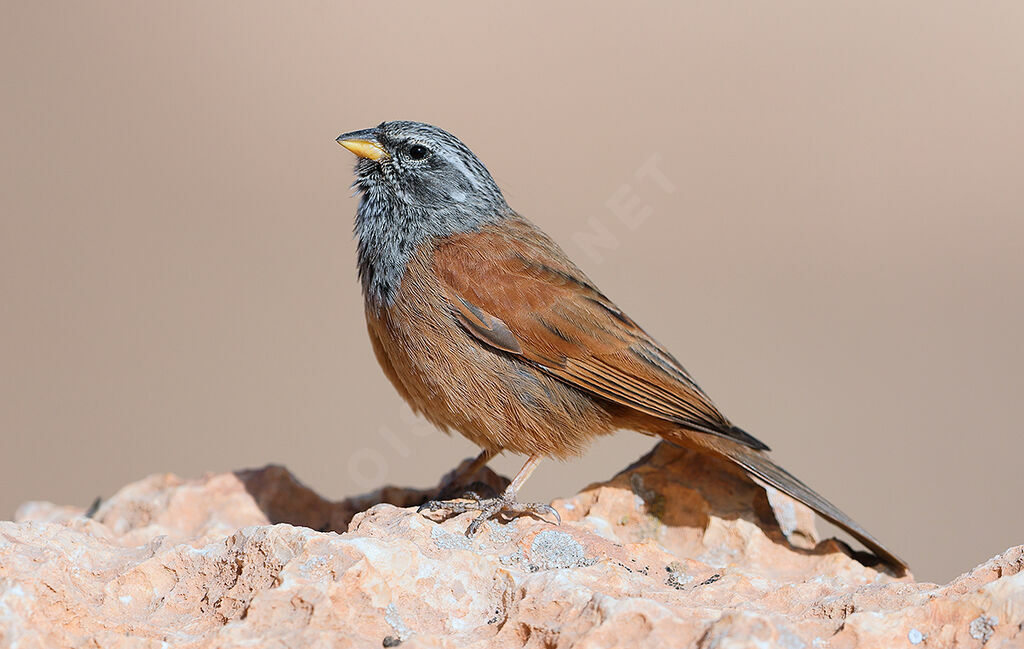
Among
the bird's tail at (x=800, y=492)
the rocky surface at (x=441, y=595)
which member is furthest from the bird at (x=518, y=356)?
the rocky surface at (x=441, y=595)

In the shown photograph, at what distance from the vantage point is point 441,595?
10.3ft

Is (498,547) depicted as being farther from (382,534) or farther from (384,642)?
(384,642)

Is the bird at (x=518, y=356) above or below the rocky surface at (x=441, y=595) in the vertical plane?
above

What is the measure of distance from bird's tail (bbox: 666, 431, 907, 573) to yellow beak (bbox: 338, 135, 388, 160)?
2.37m

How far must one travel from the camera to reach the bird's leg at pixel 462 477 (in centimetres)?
509

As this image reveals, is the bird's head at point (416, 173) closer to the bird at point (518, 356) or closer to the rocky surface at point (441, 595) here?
the bird at point (518, 356)

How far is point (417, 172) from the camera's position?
5367 millimetres

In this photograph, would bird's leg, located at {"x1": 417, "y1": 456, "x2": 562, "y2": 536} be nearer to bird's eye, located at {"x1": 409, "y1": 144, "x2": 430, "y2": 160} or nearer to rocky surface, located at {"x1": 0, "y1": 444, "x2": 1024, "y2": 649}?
rocky surface, located at {"x1": 0, "y1": 444, "x2": 1024, "y2": 649}

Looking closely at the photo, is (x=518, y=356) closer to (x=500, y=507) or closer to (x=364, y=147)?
(x=500, y=507)

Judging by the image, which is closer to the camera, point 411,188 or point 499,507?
point 499,507

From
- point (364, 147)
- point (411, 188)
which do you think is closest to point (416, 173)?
point (411, 188)

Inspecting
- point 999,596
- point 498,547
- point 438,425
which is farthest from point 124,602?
point 999,596

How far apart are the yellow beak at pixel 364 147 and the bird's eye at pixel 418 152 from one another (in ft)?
0.47

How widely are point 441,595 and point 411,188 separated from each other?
108 inches
